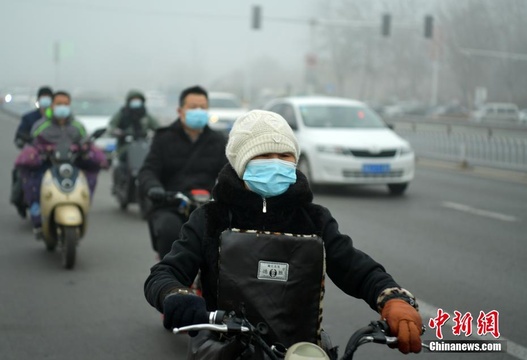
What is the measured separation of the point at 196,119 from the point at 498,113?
3266cm

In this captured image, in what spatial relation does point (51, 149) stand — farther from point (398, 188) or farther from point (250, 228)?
point (398, 188)

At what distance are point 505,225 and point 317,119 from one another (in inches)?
209

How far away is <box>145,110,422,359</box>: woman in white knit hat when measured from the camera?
10.9ft

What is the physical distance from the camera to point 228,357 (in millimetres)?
3133

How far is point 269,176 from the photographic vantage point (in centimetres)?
348

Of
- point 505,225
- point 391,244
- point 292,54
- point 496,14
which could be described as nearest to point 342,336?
point 391,244

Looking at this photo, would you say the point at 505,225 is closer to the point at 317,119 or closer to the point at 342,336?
the point at 317,119

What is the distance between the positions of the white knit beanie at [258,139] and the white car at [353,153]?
39.5ft

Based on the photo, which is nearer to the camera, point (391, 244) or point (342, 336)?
point (342, 336)

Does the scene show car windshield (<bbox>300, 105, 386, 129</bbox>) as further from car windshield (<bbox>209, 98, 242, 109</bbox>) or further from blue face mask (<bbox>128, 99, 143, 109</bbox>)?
car windshield (<bbox>209, 98, 242, 109</bbox>)

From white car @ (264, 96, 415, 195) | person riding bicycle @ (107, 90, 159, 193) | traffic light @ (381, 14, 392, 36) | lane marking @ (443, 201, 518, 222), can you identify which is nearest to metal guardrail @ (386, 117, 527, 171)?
white car @ (264, 96, 415, 195)

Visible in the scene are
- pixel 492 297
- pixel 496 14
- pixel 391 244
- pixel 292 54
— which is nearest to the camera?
pixel 492 297

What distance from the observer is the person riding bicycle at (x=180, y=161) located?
6.68 m

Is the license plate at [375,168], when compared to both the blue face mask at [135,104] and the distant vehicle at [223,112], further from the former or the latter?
the distant vehicle at [223,112]
